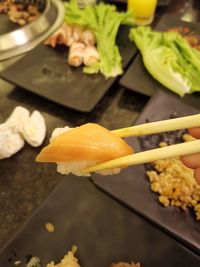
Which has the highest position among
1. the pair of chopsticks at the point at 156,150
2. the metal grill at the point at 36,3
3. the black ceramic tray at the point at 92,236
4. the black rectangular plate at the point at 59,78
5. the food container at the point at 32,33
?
the pair of chopsticks at the point at 156,150

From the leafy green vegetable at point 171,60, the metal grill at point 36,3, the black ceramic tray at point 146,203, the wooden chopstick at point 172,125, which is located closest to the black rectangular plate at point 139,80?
the leafy green vegetable at point 171,60

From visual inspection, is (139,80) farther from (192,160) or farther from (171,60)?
(192,160)

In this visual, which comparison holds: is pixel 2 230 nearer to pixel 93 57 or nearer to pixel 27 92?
pixel 27 92

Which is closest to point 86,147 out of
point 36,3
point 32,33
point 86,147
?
point 86,147

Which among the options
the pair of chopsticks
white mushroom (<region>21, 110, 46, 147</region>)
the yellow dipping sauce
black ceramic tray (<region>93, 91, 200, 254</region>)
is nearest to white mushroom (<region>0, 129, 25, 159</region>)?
white mushroom (<region>21, 110, 46, 147</region>)

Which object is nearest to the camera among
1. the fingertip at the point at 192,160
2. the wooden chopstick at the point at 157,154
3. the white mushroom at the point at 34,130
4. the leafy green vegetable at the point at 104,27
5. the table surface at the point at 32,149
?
the wooden chopstick at the point at 157,154

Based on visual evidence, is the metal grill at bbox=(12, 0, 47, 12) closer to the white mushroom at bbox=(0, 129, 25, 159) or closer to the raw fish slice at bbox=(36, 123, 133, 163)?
the white mushroom at bbox=(0, 129, 25, 159)

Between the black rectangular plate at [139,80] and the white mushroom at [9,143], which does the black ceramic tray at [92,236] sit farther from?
the black rectangular plate at [139,80]
